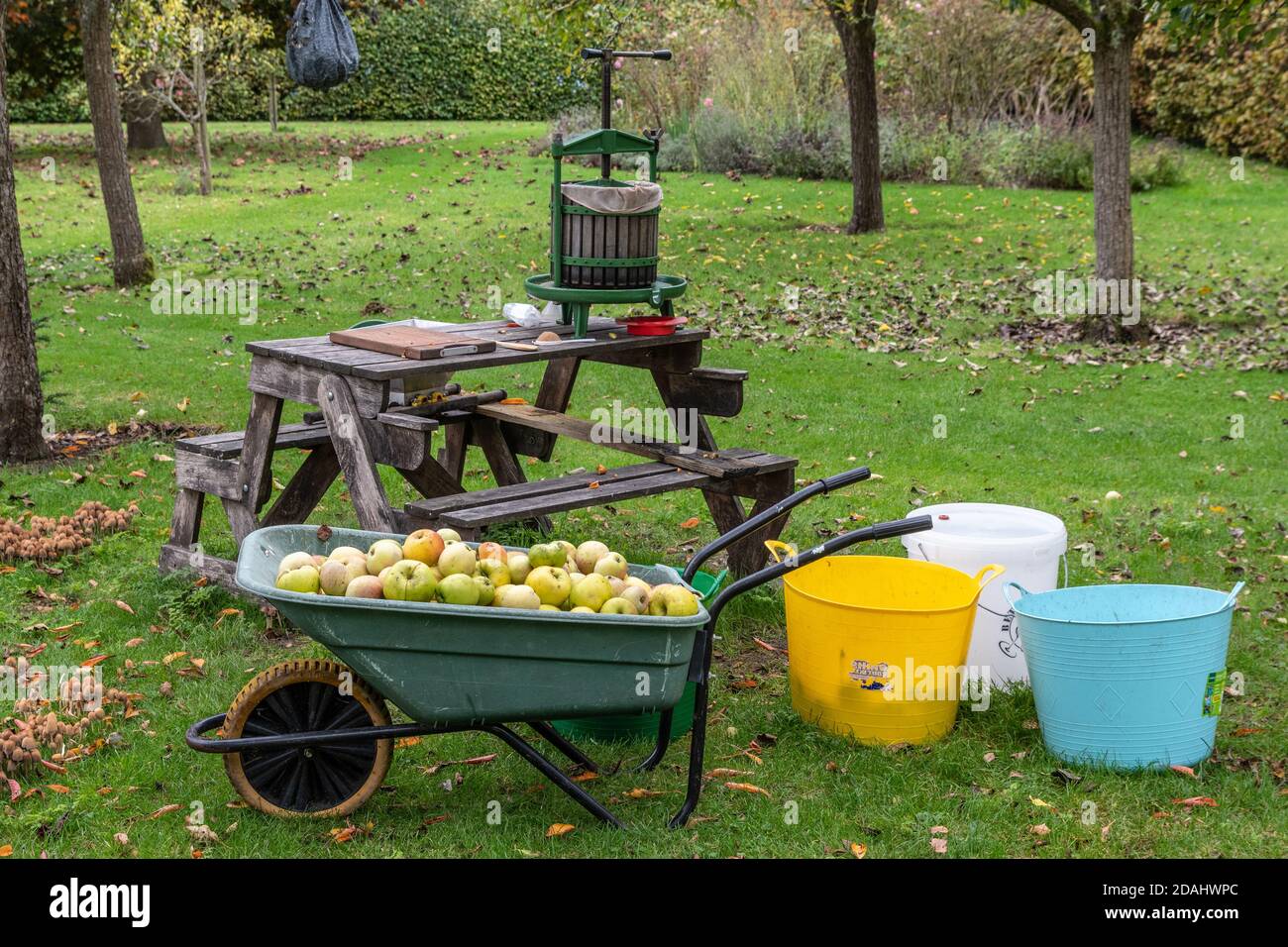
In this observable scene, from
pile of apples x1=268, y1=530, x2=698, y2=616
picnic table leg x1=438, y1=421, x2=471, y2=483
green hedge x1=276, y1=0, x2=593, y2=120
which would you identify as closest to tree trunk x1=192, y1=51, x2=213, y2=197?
green hedge x1=276, y1=0, x2=593, y2=120

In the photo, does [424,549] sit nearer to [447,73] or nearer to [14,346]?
[14,346]

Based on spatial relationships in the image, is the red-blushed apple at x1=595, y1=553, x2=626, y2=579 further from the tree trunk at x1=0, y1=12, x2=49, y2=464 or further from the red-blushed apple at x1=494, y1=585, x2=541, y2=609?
the tree trunk at x1=0, y1=12, x2=49, y2=464

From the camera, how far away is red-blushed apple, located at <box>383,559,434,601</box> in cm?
363

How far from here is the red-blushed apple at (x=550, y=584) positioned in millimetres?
3791

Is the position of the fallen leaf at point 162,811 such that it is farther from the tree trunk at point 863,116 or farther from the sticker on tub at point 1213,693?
the tree trunk at point 863,116

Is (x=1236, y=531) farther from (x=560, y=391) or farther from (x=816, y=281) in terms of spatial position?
(x=816, y=281)

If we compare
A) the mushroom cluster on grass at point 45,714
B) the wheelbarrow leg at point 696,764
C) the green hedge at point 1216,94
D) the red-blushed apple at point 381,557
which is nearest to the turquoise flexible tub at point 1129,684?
the wheelbarrow leg at point 696,764

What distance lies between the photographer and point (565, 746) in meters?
4.16

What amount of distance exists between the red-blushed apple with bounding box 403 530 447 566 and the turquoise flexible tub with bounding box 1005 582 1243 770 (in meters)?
1.84

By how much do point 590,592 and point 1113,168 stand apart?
330 inches

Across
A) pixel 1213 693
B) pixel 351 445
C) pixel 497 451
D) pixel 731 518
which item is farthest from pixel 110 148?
pixel 1213 693

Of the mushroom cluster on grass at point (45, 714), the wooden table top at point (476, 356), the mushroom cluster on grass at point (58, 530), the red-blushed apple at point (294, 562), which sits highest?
the wooden table top at point (476, 356)

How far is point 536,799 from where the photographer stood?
13.5 ft
